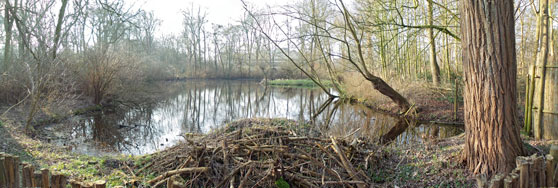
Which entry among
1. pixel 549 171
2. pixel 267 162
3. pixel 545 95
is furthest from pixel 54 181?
pixel 545 95

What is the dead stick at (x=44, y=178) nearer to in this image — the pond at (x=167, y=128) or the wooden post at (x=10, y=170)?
the wooden post at (x=10, y=170)

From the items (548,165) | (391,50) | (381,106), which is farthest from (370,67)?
(548,165)

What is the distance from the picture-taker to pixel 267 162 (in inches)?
154

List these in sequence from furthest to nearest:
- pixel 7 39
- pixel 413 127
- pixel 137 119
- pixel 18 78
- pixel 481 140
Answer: pixel 137 119 < pixel 7 39 < pixel 18 78 < pixel 413 127 < pixel 481 140

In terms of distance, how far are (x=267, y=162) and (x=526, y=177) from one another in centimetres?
256

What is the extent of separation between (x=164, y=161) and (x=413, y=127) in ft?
25.0

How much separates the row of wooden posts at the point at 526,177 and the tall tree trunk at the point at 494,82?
823mm

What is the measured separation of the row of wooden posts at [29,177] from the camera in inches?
79.7

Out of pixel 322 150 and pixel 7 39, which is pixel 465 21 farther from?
pixel 7 39

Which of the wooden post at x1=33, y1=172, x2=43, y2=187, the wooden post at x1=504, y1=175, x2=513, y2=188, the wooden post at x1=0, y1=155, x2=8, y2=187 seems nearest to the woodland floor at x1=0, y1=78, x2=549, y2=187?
the wooden post at x1=0, y1=155, x2=8, y2=187

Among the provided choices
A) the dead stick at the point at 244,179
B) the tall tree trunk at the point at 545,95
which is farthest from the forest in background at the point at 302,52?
the dead stick at the point at 244,179

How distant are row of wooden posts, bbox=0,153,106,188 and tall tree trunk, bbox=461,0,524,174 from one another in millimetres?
3630

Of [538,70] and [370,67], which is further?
[370,67]

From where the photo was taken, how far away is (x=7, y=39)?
36.2 ft
